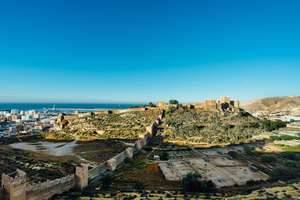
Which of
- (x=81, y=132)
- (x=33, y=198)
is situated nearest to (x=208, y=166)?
(x=33, y=198)

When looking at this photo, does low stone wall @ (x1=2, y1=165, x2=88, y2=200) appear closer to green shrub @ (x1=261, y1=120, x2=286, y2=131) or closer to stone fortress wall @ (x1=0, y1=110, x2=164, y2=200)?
stone fortress wall @ (x1=0, y1=110, x2=164, y2=200)

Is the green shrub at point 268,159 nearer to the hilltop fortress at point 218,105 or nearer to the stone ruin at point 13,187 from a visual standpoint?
the stone ruin at point 13,187

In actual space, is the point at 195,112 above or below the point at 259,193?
above

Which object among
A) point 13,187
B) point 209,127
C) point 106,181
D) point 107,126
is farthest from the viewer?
point 107,126

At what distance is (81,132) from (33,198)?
134 ft

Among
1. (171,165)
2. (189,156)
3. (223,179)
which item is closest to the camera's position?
(223,179)

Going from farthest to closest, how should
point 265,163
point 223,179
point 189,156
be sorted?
point 189,156
point 265,163
point 223,179

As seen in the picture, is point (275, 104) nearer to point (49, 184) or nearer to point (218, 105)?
point (218, 105)

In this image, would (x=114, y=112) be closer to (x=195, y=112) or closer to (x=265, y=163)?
(x=195, y=112)

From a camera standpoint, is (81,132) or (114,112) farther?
(114,112)

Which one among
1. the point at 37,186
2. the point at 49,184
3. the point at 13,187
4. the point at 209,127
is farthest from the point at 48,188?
the point at 209,127

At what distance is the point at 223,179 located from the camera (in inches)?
1237

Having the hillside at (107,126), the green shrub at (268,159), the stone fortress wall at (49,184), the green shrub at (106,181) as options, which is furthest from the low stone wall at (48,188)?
the hillside at (107,126)

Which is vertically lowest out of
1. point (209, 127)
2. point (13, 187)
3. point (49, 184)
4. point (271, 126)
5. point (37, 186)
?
point (49, 184)
